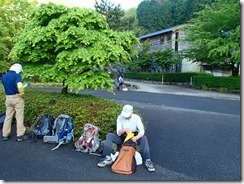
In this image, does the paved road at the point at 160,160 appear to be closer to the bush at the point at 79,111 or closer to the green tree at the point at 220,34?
the bush at the point at 79,111

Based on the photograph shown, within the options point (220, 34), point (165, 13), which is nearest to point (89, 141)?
point (220, 34)

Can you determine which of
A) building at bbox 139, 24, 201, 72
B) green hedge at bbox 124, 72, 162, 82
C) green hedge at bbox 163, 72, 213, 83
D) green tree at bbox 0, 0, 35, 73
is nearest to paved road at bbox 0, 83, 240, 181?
green tree at bbox 0, 0, 35, 73

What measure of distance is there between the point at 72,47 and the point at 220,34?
14.2 metres

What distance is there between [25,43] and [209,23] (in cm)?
1490

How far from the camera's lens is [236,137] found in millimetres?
5219

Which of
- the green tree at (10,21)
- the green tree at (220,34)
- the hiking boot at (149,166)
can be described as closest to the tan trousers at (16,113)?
the hiking boot at (149,166)

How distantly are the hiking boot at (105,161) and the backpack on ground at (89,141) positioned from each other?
522 millimetres

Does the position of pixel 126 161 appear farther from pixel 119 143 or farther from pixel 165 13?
pixel 165 13

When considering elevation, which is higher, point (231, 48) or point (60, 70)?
point (231, 48)

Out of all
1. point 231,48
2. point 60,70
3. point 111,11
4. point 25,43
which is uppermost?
point 111,11

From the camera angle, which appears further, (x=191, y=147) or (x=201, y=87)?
(x=201, y=87)

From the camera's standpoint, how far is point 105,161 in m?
3.48

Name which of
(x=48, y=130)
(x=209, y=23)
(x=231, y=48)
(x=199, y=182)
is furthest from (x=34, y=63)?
(x=209, y=23)

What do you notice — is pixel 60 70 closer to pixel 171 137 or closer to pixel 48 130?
pixel 48 130
